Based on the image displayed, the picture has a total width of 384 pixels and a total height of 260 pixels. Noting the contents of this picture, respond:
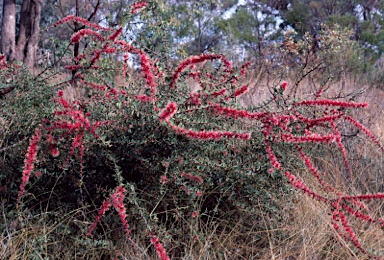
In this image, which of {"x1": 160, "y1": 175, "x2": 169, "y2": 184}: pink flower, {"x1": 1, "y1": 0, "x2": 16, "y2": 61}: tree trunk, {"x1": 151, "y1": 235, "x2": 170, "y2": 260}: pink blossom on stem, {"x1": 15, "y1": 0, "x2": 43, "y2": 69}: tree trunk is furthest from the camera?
{"x1": 15, "y1": 0, "x2": 43, "y2": 69}: tree trunk

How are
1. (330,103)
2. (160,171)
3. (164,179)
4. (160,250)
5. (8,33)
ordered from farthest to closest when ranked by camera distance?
(8,33) → (160,171) → (164,179) → (330,103) → (160,250)

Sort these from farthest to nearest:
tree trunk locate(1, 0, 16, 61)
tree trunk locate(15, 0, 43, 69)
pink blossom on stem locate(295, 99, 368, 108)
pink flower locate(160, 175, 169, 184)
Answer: tree trunk locate(15, 0, 43, 69) < tree trunk locate(1, 0, 16, 61) < pink flower locate(160, 175, 169, 184) < pink blossom on stem locate(295, 99, 368, 108)

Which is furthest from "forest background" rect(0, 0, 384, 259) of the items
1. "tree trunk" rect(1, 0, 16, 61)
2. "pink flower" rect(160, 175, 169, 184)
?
"tree trunk" rect(1, 0, 16, 61)

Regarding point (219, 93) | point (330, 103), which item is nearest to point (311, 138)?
point (330, 103)

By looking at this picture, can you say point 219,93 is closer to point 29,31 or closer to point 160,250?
point 160,250

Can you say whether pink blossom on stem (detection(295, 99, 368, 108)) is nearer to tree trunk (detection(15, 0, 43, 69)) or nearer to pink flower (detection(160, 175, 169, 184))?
pink flower (detection(160, 175, 169, 184))

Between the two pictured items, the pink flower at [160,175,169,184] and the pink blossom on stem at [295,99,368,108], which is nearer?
the pink blossom on stem at [295,99,368,108]

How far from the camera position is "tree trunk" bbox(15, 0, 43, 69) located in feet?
15.3

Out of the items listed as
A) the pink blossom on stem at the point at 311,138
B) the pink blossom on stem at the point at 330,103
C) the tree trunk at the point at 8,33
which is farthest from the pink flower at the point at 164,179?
the tree trunk at the point at 8,33

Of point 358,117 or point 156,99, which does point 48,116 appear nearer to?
point 156,99

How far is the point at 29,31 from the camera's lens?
4754 millimetres

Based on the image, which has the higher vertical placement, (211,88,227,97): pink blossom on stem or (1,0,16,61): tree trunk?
(1,0,16,61): tree trunk

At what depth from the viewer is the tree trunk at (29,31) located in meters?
4.67

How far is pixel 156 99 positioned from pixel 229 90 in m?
0.36
